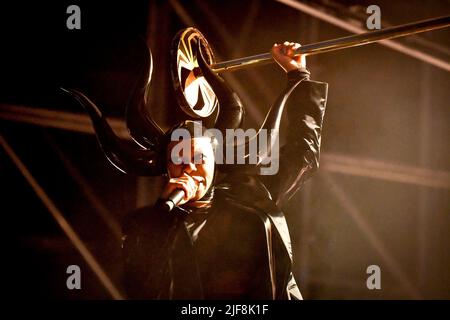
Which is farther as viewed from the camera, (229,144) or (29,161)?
(29,161)

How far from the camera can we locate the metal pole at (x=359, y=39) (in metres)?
0.99

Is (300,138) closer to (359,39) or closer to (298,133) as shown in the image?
(298,133)

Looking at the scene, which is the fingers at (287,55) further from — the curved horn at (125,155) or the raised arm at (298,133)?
the curved horn at (125,155)

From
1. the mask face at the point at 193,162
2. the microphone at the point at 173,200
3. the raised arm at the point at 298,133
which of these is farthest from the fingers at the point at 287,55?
the microphone at the point at 173,200

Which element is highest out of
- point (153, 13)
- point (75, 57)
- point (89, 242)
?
point (153, 13)

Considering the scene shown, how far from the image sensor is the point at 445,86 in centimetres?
225

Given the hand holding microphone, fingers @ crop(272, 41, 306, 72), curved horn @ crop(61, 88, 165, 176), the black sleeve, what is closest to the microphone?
the hand holding microphone

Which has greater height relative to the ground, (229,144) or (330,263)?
(229,144)

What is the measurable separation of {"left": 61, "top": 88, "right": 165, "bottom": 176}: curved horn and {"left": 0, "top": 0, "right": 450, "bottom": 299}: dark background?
0.23 metres

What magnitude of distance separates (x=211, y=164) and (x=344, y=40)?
0.36 meters

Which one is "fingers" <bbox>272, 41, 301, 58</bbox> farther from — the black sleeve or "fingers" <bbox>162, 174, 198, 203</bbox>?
"fingers" <bbox>162, 174, 198, 203</bbox>

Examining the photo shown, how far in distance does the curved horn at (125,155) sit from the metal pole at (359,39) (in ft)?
0.83

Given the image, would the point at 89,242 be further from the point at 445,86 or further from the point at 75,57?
the point at 445,86
